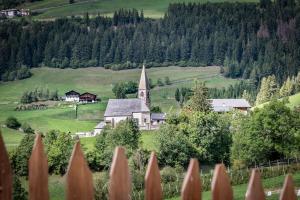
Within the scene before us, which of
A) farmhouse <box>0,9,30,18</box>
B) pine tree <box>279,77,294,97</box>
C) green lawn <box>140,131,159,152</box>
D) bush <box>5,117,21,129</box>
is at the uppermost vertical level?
farmhouse <box>0,9,30,18</box>

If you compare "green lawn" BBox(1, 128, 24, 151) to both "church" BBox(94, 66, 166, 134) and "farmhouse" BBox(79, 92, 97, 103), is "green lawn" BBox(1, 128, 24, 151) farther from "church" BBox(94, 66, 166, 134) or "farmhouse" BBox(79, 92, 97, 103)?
"farmhouse" BBox(79, 92, 97, 103)

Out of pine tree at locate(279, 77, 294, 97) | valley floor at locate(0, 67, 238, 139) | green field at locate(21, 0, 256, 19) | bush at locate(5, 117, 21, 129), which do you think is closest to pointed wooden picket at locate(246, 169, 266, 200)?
valley floor at locate(0, 67, 238, 139)

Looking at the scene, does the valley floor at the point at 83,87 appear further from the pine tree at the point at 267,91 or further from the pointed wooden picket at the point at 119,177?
the pointed wooden picket at the point at 119,177

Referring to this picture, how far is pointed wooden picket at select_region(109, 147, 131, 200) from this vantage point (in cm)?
153

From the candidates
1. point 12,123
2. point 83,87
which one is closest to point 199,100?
point 12,123

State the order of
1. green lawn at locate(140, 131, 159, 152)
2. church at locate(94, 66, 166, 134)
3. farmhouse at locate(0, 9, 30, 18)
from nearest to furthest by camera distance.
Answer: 1. green lawn at locate(140, 131, 159, 152)
2. church at locate(94, 66, 166, 134)
3. farmhouse at locate(0, 9, 30, 18)

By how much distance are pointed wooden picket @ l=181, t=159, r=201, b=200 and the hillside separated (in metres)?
55.4

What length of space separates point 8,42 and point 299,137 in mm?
75968

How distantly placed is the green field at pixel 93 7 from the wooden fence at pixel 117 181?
103 metres

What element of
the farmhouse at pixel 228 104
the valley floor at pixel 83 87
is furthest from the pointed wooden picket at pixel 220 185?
the farmhouse at pixel 228 104

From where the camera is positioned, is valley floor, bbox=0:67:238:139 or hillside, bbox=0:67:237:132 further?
hillside, bbox=0:67:237:132

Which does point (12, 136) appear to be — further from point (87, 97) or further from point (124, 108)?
point (87, 97)

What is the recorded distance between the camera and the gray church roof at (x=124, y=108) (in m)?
60.4

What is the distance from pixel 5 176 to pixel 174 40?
10289cm
